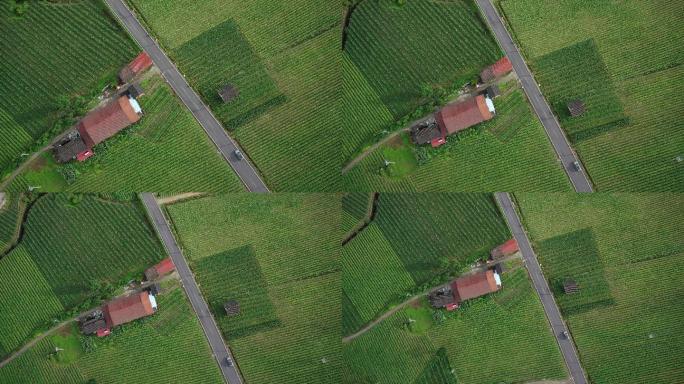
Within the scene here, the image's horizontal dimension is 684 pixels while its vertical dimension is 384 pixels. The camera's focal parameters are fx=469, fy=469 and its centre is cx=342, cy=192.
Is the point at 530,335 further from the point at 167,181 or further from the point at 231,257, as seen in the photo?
the point at 167,181

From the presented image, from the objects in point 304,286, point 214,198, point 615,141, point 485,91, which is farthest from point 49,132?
point 615,141

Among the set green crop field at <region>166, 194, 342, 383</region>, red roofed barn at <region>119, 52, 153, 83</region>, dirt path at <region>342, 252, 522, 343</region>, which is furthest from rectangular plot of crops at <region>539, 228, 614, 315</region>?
red roofed barn at <region>119, 52, 153, 83</region>

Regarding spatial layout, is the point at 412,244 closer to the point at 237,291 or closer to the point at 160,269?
the point at 237,291

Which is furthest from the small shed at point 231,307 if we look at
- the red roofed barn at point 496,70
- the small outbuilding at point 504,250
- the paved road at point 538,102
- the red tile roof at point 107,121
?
the paved road at point 538,102

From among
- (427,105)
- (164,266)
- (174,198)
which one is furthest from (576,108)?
(164,266)

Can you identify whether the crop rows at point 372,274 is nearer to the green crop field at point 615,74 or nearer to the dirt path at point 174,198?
the dirt path at point 174,198
